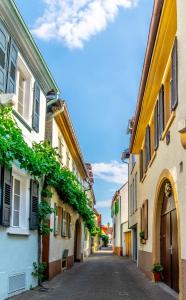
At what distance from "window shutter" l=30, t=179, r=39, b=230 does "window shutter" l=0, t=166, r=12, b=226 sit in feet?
6.51

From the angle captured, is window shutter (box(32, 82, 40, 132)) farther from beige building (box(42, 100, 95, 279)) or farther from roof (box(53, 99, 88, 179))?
roof (box(53, 99, 88, 179))

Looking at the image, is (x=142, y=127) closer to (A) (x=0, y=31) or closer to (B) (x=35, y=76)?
(B) (x=35, y=76)

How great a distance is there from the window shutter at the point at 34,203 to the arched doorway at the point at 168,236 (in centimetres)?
360

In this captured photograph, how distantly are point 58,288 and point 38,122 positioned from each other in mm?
4828

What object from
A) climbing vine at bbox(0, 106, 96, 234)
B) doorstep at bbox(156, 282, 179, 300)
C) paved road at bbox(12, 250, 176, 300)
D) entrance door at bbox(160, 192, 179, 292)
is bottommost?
paved road at bbox(12, 250, 176, 300)

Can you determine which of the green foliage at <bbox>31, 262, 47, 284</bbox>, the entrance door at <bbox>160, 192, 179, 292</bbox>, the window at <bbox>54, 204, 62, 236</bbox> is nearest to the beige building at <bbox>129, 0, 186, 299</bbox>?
the entrance door at <bbox>160, 192, 179, 292</bbox>

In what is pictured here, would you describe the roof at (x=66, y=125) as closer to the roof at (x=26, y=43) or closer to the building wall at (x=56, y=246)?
the roof at (x=26, y=43)

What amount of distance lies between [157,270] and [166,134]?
16.3 ft

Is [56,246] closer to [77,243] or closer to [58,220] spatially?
[58,220]

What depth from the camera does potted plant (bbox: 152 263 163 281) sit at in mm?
14352

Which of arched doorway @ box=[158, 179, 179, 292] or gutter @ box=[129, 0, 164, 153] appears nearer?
gutter @ box=[129, 0, 164, 153]

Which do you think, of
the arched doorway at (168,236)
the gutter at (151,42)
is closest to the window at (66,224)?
the arched doorway at (168,236)

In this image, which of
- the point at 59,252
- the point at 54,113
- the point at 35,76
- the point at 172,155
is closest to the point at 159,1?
the point at 172,155

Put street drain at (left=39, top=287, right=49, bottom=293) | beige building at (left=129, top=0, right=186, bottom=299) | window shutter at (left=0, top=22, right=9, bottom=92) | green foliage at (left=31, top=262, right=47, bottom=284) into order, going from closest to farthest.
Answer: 1. beige building at (left=129, top=0, right=186, bottom=299)
2. window shutter at (left=0, top=22, right=9, bottom=92)
3. street drain at (left=39, top=287, right=49, bottom=293)
4. green foliage at (left=31, top=262, right=47, bottom=284)
